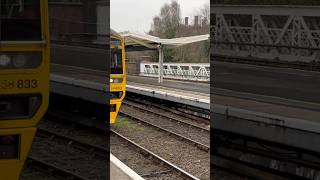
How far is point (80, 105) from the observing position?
10.6m

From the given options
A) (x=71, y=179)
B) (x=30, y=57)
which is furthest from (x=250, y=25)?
(x=30, y=57)

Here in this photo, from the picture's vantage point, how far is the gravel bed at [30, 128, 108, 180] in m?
6.53


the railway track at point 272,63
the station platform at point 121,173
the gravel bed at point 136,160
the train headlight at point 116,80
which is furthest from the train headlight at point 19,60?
the railway track at point 272,63

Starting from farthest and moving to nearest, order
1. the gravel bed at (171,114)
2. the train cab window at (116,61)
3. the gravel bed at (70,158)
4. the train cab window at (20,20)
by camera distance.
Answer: the gravel bed at (171,114), the train cab window at (116,61), the gravel bed at (70,158), the train cab window at (20,20)

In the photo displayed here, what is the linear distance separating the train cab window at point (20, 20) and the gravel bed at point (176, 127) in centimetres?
656

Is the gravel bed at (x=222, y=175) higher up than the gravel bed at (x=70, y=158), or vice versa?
the gravel bed at (x=70, y=158)

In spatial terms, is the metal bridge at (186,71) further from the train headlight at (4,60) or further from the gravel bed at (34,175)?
the train headlight at (4,60)

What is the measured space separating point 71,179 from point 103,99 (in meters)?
4.26

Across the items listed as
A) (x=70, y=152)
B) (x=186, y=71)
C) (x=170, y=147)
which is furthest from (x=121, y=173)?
(x=186, y=71)

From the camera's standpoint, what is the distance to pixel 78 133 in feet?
30.7

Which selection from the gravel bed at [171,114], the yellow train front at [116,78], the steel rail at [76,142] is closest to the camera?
the steel rail at [76,142]

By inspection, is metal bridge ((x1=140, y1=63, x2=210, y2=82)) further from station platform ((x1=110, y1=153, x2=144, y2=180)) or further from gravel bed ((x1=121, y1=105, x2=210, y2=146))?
station platform ((x1=110, y1=153, x2=144, y2=180))

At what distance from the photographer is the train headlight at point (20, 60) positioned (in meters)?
3.33

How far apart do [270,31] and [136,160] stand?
5455 mm
